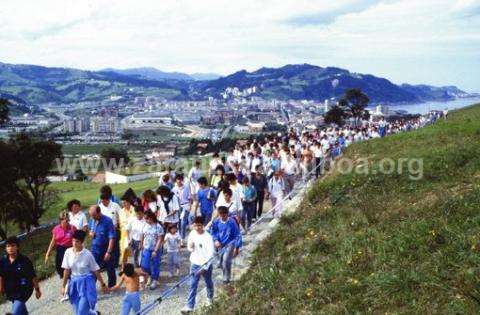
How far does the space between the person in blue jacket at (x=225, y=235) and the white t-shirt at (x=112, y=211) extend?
2.20 m

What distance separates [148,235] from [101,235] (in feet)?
2.84

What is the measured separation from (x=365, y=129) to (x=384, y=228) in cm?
2182

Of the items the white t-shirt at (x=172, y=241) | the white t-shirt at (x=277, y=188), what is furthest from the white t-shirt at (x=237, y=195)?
the white t-shirt at (x=277, y=188)

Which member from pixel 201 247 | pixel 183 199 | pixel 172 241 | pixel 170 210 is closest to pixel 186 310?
pixel 201 247

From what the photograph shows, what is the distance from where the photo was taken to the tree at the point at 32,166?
120ft

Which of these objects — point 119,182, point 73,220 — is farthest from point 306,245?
point 119,182

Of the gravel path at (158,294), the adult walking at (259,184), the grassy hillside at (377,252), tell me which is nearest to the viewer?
the grassy hillside at (377,252)

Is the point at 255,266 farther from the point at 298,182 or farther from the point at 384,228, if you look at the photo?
the point at 298,182

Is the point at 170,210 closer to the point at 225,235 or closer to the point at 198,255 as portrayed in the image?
the point at 225,235

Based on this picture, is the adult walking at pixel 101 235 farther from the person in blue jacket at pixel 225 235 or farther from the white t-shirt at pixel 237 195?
the white t-shirt at pixel 237 195

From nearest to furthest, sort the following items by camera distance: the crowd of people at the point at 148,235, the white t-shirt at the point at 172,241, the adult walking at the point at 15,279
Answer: the adult walking at the point at 15,279 → the crowd of people at the point at 148,235 → the white t-shirt at the point at 172,241

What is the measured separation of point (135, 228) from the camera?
398 inches

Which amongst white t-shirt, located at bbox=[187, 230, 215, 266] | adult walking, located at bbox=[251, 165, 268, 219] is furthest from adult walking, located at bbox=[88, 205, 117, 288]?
adult walking, located at bbox=[251, 165, 268, 219]

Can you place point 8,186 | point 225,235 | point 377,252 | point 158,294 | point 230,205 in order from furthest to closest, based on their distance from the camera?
point 8,186 < point 230,205 < point 158,294 < point 225,235 < point 377,252
